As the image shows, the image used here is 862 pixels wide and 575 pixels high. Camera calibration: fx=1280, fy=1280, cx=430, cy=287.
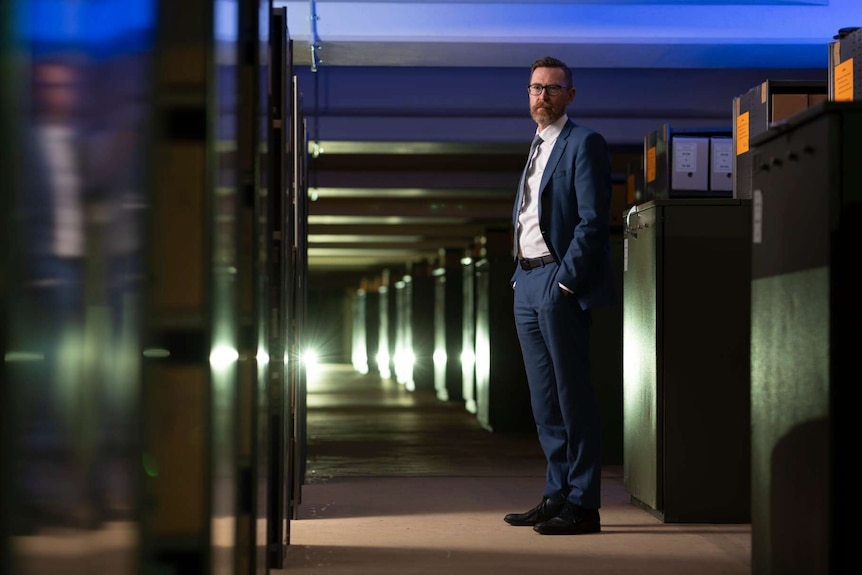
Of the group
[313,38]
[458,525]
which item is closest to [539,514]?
[458,525]

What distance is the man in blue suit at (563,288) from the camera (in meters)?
4.50

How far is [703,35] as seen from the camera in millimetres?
8281

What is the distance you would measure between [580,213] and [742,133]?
4.08ft

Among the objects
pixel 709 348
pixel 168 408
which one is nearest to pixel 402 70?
pixel 709 348

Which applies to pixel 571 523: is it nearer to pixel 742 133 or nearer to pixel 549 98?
pixel 549 98

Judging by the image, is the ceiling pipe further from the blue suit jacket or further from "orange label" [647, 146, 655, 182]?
the blue suit jacket

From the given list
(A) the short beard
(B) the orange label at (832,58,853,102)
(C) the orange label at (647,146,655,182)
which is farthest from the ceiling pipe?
(B) the orange label at (832,58,853,102)

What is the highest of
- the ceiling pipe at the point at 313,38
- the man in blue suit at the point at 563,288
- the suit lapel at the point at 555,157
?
the ceiling pipe at the point at 313,38

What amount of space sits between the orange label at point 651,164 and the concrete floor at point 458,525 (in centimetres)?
151

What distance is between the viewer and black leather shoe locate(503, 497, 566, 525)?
4660 mm

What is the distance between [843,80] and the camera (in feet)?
13.7

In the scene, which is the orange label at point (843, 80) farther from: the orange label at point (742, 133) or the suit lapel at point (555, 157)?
the orange label at point (742, 133)

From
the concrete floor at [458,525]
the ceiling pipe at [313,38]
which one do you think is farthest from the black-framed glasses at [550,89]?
the ceiling pipe at [313,38]

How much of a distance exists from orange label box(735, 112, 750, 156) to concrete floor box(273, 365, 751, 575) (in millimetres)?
1581
